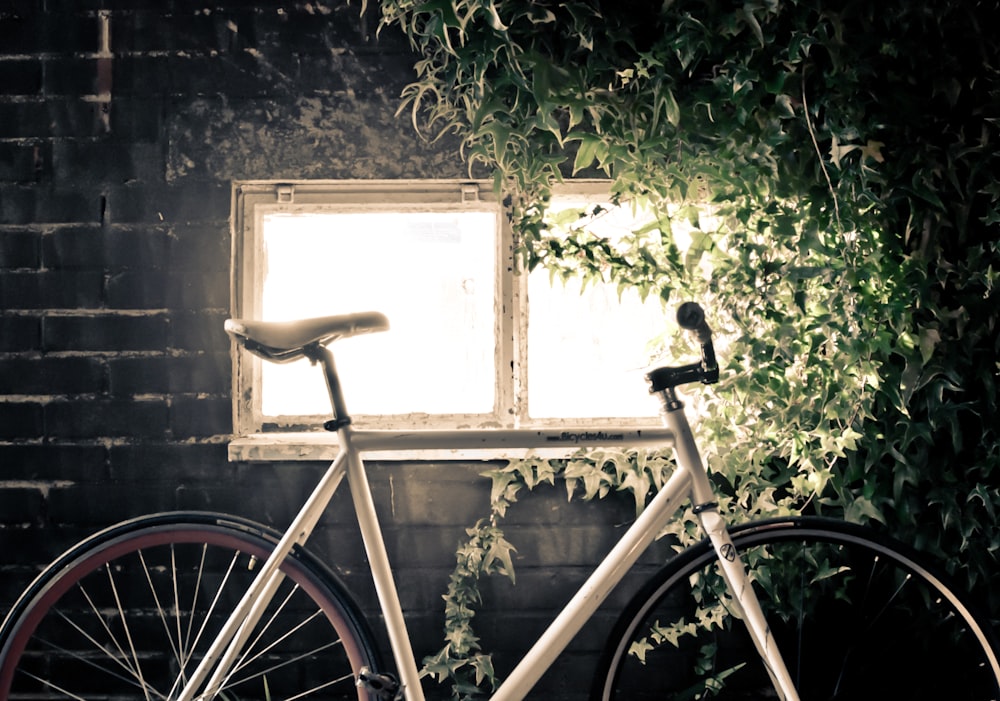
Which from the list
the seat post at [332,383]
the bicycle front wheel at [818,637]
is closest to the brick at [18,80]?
the seat post at [332,383]

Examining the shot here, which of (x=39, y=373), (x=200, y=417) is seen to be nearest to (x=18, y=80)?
(x=39, y=373)

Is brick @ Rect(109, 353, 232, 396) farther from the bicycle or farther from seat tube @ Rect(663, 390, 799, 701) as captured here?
seat tube @ Rect(663, 390, 799, 701)

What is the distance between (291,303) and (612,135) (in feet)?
3.62

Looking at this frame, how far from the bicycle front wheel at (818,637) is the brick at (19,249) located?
2089mm

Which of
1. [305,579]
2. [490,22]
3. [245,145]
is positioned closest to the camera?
[305,579]

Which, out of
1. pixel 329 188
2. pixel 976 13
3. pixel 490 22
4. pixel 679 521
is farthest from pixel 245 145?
pixel 976 13

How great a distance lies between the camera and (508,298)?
2242mm

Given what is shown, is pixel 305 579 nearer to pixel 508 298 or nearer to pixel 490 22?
pixel 508 298

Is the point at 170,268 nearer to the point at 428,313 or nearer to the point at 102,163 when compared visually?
the point at 102,163

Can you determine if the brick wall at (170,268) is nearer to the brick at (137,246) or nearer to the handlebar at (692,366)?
the brick at (137,246)

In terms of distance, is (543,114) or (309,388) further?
(309,388)

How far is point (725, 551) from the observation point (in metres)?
1.53

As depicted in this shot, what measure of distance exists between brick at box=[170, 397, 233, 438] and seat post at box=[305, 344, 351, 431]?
0.76 metres

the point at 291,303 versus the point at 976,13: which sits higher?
the point at 976,13
